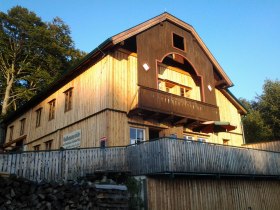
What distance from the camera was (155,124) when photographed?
65.7 feet

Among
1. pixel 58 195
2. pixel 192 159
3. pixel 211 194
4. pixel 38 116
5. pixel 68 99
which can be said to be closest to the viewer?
pixel 58 195

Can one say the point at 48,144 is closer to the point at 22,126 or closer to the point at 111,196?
the point at 22,126

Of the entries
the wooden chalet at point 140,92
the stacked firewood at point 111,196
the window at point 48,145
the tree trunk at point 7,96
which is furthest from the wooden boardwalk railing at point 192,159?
the tree trunk at point 7,96

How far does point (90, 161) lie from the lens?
581 inches

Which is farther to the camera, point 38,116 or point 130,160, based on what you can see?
point 38,116

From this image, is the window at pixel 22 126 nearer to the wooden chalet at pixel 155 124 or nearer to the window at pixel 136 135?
the wooden chalet at pixel 155 124

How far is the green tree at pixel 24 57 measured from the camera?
40906mm

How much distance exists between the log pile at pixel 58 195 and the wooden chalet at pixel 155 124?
2641 mm

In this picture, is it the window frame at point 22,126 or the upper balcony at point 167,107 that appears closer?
the upper balcony at point 167,107

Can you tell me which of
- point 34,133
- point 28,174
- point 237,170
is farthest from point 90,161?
point 34,133

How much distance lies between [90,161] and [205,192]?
236 inches

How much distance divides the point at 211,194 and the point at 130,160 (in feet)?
A: 14.9

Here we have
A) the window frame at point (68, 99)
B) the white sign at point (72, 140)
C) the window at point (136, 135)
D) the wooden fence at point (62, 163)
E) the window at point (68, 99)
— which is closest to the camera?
the wooden fence at point (62, 163)

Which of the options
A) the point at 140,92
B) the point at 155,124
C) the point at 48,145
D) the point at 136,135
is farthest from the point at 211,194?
the point at 48,145
